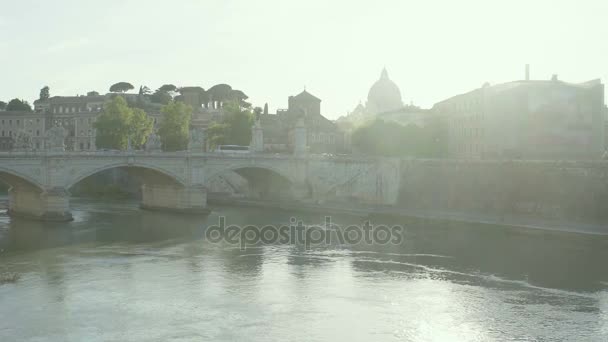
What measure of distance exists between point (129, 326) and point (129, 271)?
276 inches

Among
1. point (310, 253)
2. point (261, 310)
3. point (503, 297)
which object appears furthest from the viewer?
point (310, 253)

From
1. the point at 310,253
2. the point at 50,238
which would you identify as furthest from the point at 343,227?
the point at 50,238

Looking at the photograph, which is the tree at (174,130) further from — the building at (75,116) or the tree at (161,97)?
the tree at (161,97)

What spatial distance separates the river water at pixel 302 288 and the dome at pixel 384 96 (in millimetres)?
81505

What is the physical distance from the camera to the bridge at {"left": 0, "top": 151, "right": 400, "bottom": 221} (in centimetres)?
3591

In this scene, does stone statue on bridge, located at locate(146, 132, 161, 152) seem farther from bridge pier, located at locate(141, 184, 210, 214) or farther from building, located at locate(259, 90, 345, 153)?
building, located at locate(259, 90, 345, 153)

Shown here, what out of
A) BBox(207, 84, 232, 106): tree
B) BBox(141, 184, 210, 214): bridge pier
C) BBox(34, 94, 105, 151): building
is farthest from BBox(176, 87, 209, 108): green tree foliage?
BBox(141, 184, 210, 214): bridge pier

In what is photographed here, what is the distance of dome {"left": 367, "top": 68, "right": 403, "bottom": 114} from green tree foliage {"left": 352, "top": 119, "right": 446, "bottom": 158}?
51.7 m

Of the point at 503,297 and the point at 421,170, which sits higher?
the point at 421,170

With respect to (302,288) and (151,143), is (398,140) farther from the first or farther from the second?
(302,288)

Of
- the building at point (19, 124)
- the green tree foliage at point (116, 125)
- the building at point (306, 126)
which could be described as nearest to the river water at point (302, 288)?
the green tree foliage at point (116, 125)

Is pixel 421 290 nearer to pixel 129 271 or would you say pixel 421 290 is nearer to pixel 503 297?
pixel 503 297

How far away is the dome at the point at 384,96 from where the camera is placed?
4500 inches

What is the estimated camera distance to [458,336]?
17062 mm
